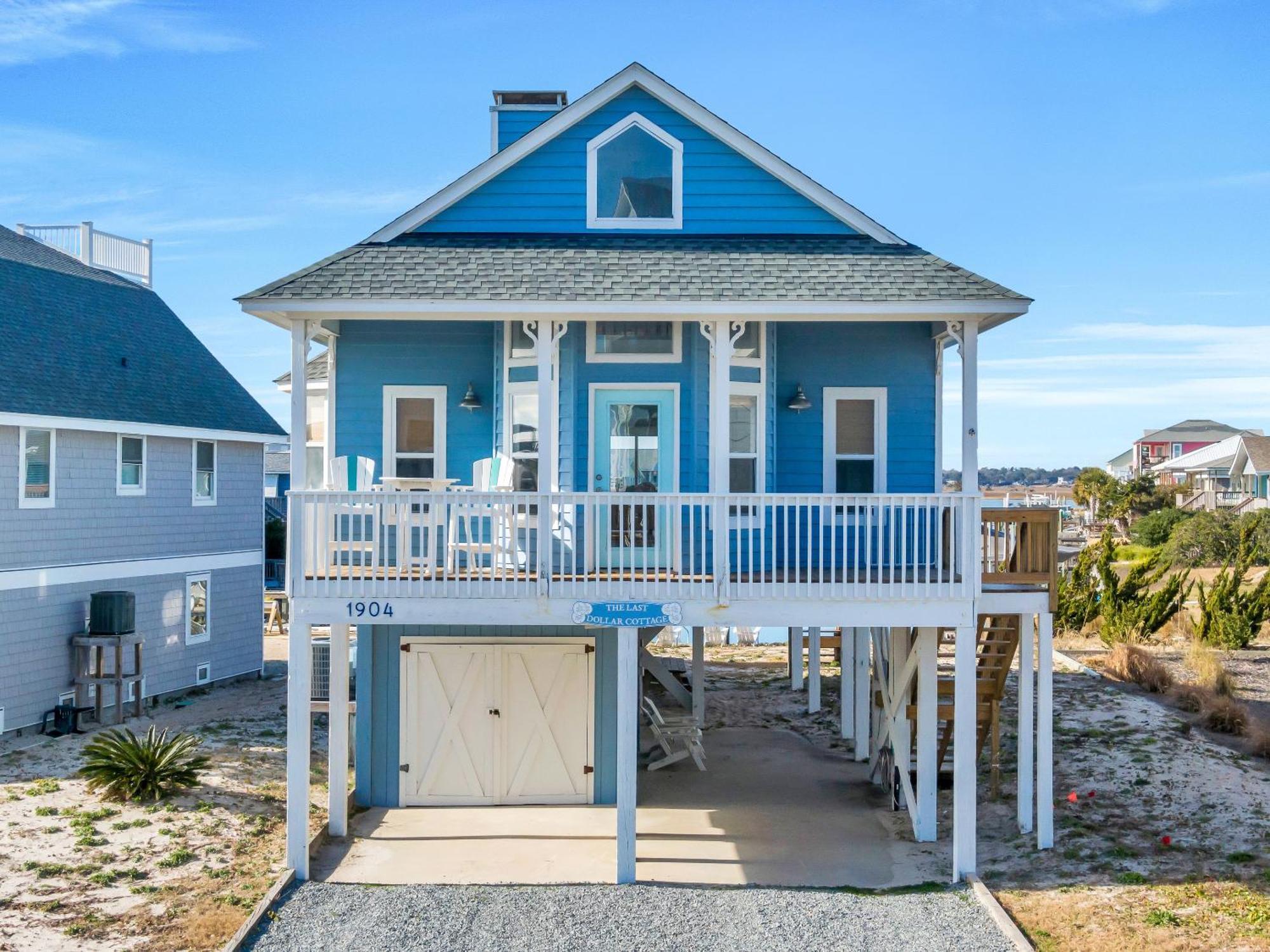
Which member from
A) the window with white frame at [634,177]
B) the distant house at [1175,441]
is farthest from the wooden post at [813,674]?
the distant house at [1175,441]

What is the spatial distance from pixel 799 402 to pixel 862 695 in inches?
206

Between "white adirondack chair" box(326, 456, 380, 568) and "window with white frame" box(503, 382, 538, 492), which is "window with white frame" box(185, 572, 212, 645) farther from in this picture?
"window with white frame" box(503, 382, 538, 492)

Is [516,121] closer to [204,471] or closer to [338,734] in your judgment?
[338,734]

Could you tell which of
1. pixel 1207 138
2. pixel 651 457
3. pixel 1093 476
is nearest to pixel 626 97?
pixel 651 457

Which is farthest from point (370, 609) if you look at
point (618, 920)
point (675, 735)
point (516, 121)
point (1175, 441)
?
point (1175, 441)

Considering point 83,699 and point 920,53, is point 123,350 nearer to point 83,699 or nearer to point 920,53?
point 83,699

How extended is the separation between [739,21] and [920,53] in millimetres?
3952

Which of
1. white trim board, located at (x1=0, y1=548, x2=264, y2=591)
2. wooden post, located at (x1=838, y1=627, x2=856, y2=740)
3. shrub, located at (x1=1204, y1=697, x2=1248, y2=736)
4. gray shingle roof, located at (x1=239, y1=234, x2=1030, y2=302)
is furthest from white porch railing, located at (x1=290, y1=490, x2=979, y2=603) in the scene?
white trim board, located at (x1=0, y1=548, x2=264, y2=591)

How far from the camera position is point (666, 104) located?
484 inches

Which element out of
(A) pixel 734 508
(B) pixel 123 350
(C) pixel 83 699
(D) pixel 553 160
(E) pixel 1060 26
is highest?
(E) pixel 1060 26

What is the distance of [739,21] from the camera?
1573 centimetres

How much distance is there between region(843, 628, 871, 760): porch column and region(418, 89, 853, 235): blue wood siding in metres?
6.43

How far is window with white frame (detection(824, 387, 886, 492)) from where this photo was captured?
12625 millimetres

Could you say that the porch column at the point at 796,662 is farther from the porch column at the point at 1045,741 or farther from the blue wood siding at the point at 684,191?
the blue wood siding at the point at 684,191
